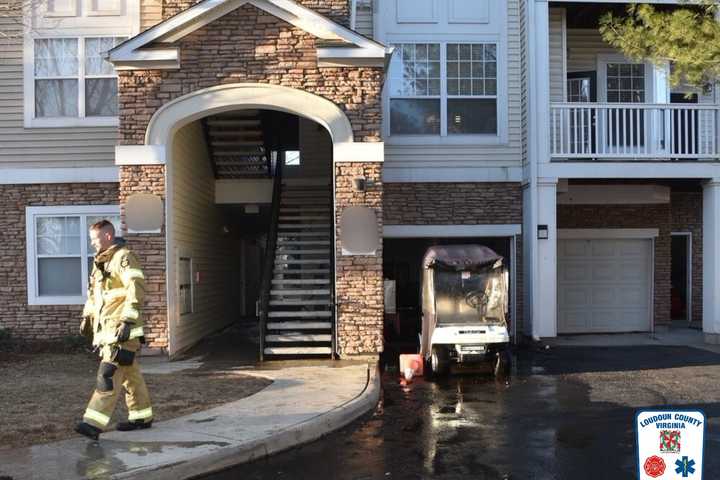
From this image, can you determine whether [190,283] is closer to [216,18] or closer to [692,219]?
[216,18]

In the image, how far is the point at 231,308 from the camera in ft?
61.0

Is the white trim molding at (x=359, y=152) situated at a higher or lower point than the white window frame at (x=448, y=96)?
lower

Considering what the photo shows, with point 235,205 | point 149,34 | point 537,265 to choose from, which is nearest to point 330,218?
point 235,205

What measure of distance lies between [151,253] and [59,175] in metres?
3.63

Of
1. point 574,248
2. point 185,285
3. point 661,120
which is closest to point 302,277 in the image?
point 185,285

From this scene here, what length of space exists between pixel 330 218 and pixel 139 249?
451 centimetres

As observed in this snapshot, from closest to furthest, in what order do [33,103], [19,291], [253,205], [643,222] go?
1. [19,291]
2. [33,103]
3. [643,222]
4. [253,205]

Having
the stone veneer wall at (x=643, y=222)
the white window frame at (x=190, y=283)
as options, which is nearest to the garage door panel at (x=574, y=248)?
the stone veneer wall at (x=643, y=222)

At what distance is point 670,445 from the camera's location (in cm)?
360

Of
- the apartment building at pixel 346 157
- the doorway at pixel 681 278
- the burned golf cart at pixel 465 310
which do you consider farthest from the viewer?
the doorway at pixel 681 278

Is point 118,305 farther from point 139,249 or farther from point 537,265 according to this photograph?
point 537,265

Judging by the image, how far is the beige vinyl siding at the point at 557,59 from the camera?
15172mm

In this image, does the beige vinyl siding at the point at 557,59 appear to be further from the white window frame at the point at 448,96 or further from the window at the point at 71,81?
the window at the point at 71,81

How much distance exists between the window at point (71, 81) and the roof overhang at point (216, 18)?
2661mm
